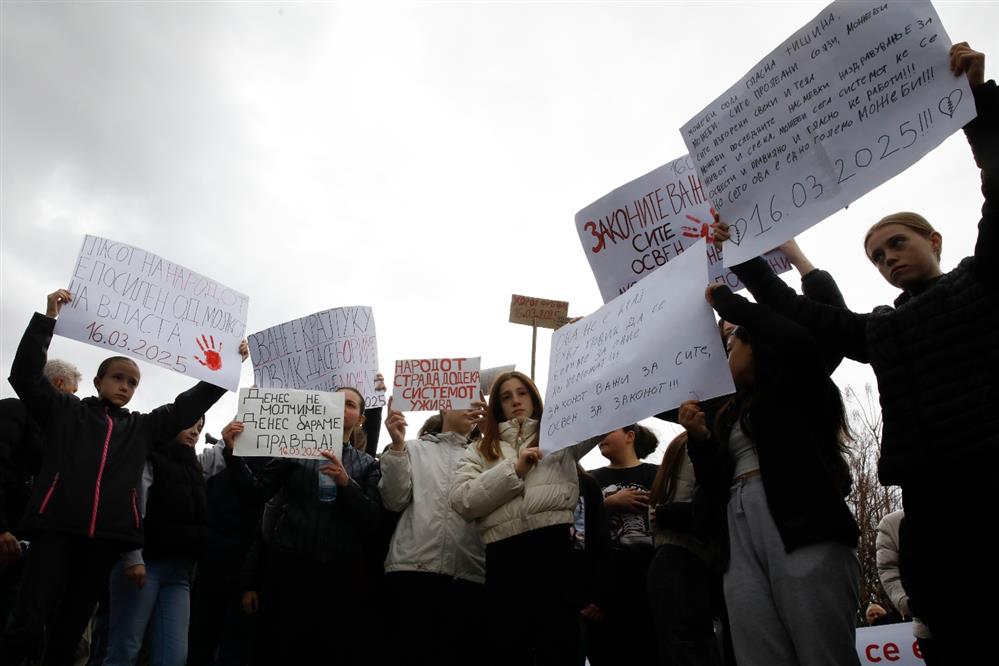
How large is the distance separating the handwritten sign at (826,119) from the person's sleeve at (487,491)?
1476 millimetres

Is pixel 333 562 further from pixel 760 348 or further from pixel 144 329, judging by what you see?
pixel 760 348

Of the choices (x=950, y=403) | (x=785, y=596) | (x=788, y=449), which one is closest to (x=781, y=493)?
(x=788, y=449)

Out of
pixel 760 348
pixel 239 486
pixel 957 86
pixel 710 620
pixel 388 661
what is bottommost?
pixel 388 661

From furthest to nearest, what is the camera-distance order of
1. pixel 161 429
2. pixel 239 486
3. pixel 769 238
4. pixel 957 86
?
pixel 239 486
pixel 161 429
pixel 769 238
pixel 957 86

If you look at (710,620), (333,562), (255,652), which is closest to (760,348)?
(710,620)

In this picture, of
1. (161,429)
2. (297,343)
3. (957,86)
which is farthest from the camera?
(297,343)

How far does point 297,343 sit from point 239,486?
4.07 feet

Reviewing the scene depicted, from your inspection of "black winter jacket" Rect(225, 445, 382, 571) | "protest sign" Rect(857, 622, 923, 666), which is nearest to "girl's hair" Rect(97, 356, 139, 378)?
"black winter jacket" Rect(225, 445, 382, 571)

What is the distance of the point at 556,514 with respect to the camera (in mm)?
3602

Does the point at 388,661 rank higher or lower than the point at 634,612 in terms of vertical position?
lower

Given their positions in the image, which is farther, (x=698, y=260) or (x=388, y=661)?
(x=388, y=661)

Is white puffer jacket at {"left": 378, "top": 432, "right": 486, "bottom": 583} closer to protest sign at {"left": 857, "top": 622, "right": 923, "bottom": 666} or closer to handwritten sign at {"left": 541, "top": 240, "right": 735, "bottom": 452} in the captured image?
handwritten sign at {"left": 541, "top": 240, "right": 735, "bottom": 452}

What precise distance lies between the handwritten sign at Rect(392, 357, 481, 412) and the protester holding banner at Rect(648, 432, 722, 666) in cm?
138

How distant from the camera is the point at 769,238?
9.84 ft
